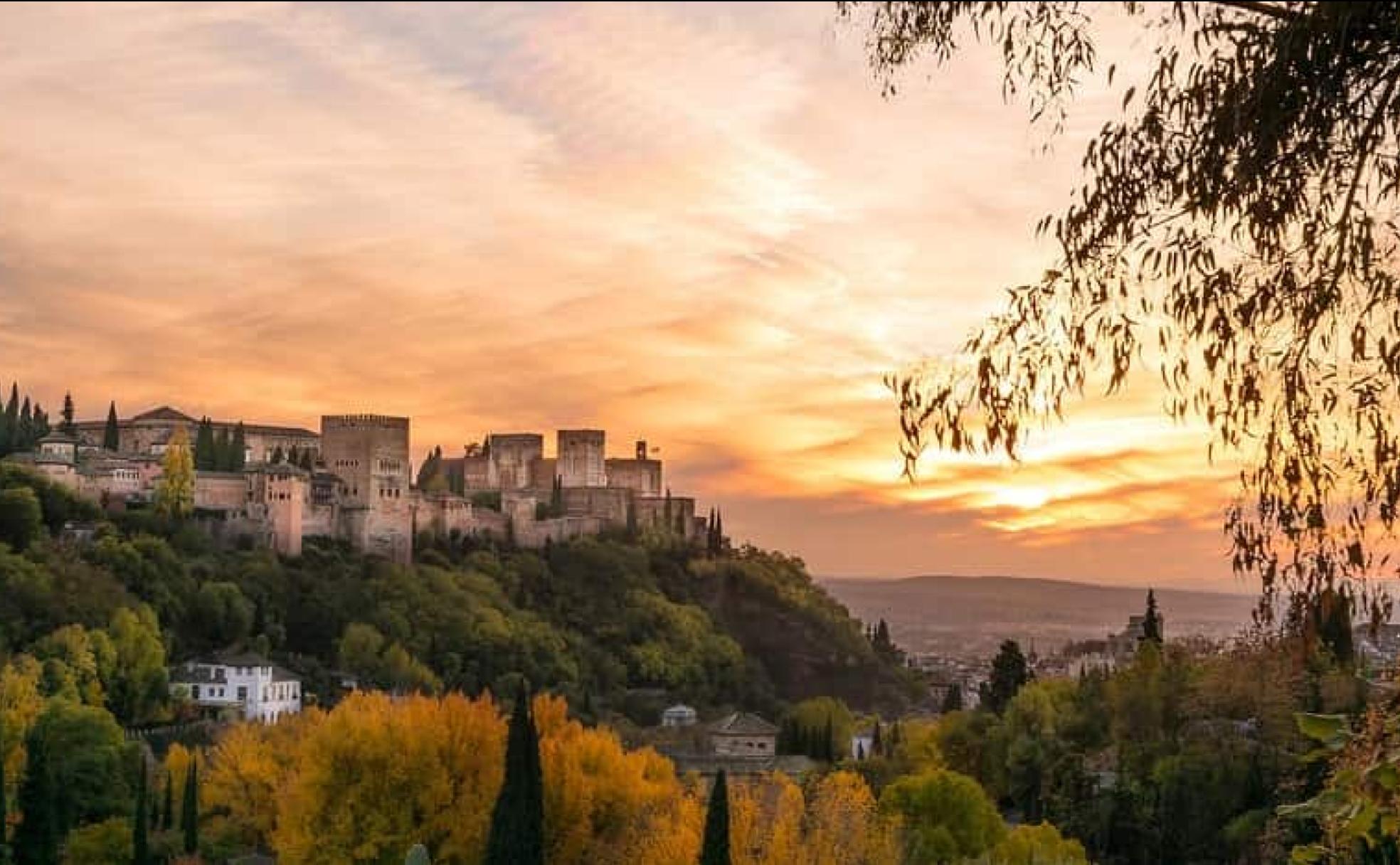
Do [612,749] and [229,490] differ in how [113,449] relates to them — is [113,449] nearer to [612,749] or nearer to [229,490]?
[229,490]

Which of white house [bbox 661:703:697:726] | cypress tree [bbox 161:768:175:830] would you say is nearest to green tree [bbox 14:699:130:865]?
cypress tree [bbox 161:768:175:830]

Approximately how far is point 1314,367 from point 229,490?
70.7 meters

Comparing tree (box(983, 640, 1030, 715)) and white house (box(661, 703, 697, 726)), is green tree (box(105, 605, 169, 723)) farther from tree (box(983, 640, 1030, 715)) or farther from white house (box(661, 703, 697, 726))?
tree (box(983, 640, 1030, 715))

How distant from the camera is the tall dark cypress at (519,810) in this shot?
2262cm

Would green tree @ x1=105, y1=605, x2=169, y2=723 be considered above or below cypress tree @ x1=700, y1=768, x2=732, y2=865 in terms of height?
above

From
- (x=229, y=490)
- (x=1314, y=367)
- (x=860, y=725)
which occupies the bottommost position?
(x=860, y=725)

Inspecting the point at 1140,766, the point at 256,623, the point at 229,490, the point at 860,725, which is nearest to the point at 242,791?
the point at 1140,766

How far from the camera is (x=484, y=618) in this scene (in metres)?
69.8

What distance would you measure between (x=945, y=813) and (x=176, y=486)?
45.0 m

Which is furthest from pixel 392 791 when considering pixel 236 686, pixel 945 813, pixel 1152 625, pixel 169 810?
pixel 236 686

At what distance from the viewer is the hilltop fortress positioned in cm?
7125

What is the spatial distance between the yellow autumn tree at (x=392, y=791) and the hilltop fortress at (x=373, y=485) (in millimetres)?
43152

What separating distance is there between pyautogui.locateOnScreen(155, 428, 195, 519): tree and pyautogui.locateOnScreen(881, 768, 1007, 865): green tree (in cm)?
4306

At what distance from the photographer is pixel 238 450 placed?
77.2m
